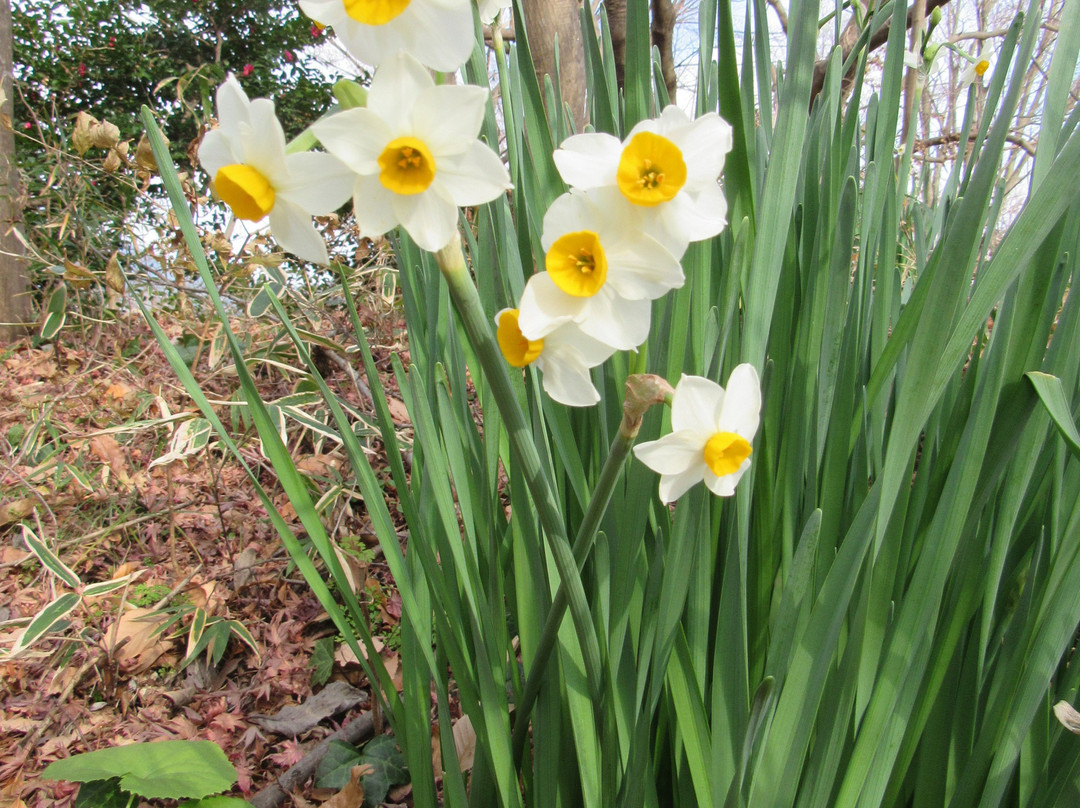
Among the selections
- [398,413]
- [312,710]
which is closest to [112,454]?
[398,413]

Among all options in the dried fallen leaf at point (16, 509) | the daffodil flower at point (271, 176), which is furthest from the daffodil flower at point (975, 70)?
the dried fallen leaf at point (16, 509)

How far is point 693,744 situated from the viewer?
0.58 meters

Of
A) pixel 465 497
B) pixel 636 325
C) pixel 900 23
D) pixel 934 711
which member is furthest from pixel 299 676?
pixel 900 23

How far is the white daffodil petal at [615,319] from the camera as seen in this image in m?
0.36

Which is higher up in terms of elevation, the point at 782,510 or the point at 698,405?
the point at 698,405

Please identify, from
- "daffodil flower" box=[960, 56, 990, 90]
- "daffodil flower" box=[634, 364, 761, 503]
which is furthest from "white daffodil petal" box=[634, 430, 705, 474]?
"daffodil flower" box=[960, 56, 990, 90]

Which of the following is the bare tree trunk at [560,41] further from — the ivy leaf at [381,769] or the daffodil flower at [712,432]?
the daffodil flower at [712,432]

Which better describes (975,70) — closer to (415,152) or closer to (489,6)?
(489,6)

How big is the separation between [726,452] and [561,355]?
0.40 ft

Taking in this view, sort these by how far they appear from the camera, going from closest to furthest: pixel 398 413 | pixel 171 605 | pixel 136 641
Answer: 1. pixel 136 641
2. pixel 171 605
3. pixel 398 413

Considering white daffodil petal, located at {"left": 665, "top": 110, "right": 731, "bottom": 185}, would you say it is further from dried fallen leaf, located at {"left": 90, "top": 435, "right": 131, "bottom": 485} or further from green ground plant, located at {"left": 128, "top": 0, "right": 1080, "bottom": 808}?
dried fallen leaf, located at {"left": 90, "top": 435, "right": 131, "bottom": 485}

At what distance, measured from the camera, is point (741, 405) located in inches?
16.7

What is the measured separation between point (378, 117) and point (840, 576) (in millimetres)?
437

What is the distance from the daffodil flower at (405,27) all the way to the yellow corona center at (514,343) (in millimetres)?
136
